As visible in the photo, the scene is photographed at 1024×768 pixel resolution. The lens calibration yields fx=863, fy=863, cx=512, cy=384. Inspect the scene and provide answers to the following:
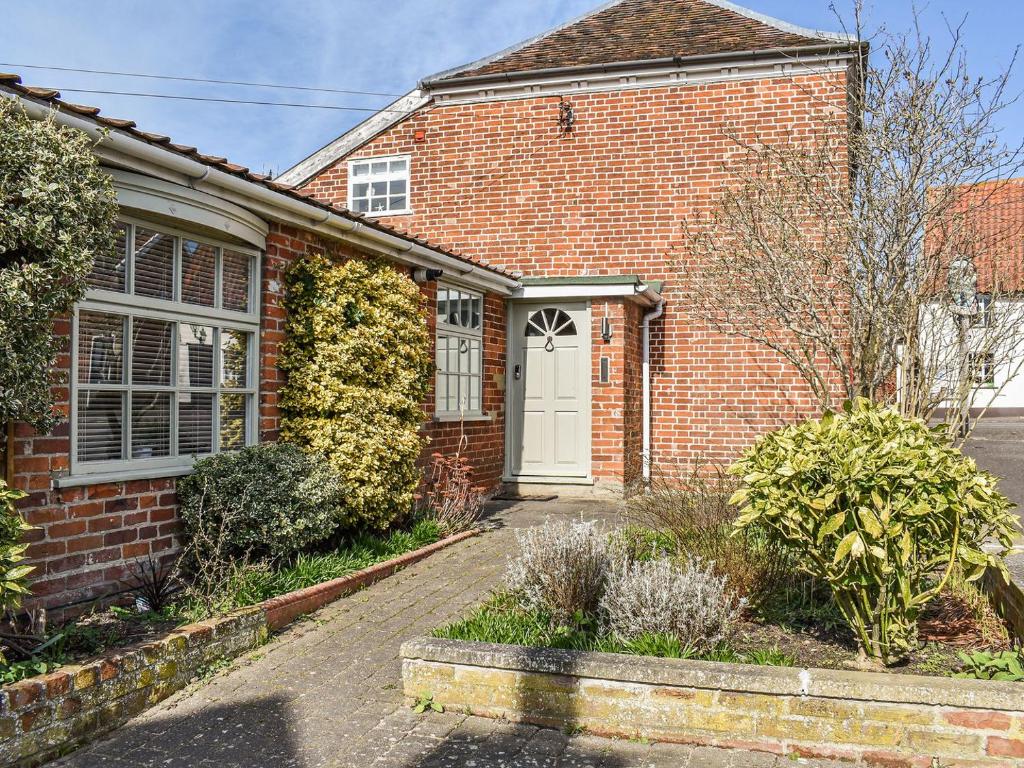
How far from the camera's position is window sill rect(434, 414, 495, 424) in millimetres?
9730

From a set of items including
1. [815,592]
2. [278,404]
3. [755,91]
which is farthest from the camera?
[755,91]

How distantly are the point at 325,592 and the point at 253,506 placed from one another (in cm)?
78

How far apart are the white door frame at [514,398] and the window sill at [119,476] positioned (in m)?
6.10

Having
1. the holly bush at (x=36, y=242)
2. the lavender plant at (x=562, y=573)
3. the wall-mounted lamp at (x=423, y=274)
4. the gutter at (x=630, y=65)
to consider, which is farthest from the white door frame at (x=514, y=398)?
the holly bush at (x=36, y=242)

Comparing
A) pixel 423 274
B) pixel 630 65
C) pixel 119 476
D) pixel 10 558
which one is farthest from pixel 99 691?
pixel 630 65

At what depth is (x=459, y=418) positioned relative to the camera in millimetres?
10203

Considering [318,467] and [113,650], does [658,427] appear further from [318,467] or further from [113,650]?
[113,650]

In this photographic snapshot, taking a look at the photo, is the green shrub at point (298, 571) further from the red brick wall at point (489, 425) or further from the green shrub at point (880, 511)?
the green shrub at point (880, 511)

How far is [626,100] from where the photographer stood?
40.4 feet

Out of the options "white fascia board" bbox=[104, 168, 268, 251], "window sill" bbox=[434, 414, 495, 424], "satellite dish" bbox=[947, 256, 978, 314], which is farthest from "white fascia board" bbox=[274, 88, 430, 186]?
"satellite dish" bbox=[947, 256, 978, 314]

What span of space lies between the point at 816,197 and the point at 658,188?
5206 mm

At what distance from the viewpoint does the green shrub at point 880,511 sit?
404 cm

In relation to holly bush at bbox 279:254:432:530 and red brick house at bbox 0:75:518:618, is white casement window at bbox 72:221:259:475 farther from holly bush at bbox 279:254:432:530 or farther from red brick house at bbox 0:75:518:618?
holly bush at bbox 279:254:432:530

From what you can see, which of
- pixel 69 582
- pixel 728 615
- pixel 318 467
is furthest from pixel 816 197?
pixel 69 582
